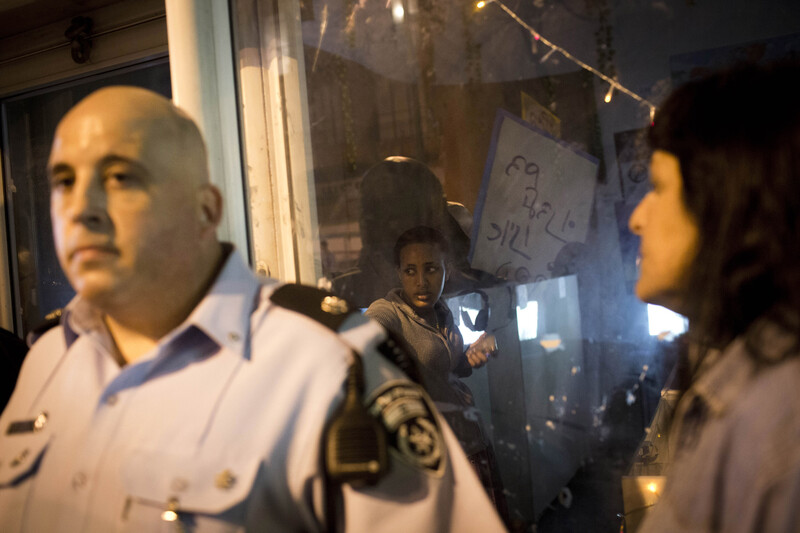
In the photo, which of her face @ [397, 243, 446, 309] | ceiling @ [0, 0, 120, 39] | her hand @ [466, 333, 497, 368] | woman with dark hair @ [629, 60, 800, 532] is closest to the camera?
woman with dark hair @ [629, 60, 800, 532]

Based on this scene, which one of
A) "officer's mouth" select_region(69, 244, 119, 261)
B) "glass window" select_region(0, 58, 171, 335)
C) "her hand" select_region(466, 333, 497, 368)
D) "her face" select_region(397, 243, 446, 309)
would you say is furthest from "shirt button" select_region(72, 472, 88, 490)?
"her hand" select_region(466, 333, 497, 368)

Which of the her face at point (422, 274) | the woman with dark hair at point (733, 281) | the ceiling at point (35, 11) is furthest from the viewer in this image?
the her face at point (422, 274)

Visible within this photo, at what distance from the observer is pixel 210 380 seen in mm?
717

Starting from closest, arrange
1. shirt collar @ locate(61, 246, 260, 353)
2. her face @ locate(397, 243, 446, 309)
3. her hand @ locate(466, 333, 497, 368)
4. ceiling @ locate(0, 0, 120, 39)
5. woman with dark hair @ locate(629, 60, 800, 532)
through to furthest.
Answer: woman with dark hair @ locate(629, 60, 800, 532) → shirt collar @ locate(61, 246, 260, 353) → ceiling @ locate(0, 0, 120, 39) → her face @ locate(397, 243, 446, 309) → her hand @ locate(466, 333, 497, 368)

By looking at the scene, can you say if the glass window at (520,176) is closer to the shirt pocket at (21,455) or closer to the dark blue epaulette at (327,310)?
the dark blue epaulette at (327,310)

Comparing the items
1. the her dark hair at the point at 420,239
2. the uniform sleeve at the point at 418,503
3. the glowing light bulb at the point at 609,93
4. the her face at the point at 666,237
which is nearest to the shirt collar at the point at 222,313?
the uniform sleeve at the point at 418,503

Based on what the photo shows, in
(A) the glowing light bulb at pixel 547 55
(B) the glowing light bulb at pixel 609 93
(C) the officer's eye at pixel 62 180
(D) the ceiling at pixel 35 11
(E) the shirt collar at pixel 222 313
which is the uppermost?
(D) the ceiling at pixel 35 11

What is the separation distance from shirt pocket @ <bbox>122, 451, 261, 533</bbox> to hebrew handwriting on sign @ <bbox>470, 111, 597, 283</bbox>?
→ 828 mm

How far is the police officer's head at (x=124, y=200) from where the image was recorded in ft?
2.27

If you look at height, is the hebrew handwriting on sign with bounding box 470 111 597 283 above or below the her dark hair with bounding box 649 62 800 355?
above

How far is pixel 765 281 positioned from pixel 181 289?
704 millimetres

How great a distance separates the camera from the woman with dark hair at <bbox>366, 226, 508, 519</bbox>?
1.33m

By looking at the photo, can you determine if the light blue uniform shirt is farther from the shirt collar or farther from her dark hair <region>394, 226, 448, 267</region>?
her dark hair <region>394, 226, 448, 267</region>

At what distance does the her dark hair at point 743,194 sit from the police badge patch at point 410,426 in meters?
0.37
